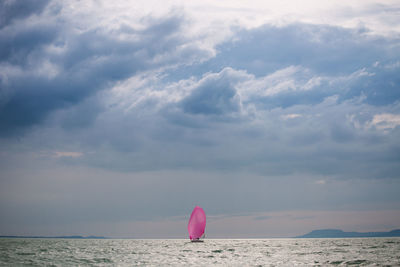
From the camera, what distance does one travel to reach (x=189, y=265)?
40188 millimetres

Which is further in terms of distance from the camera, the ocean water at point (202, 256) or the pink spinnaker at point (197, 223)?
the pink spinnaker at point (197, 223)

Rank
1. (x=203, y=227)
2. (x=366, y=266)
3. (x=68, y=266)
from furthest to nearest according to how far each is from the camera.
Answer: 1. (x=203, y=227)
2. (x=68, y=266)
3. (x=366, y=266)

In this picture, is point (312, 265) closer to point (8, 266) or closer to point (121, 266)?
point (121, 266)

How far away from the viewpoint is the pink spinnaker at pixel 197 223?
8457cm

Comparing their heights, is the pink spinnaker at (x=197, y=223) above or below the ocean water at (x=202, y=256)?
above

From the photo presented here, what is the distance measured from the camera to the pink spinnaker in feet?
277

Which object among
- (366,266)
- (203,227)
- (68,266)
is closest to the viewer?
Answer: (366,266)

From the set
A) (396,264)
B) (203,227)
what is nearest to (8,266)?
(396,264)

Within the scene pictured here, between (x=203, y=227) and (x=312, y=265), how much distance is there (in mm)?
49550

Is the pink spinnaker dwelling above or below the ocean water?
above

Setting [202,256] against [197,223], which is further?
[197,223]

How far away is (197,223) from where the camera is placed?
85.8m

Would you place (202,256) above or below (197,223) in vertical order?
below

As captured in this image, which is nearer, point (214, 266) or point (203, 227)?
point (214, 266)
